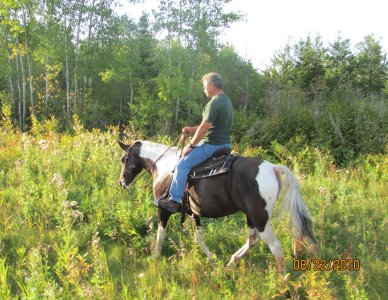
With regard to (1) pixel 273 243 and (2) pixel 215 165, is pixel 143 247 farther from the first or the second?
(1) pixel 273 243

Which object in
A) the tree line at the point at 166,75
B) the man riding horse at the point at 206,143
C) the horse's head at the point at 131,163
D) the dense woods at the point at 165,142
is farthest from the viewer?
the tree line at the point at 166,75

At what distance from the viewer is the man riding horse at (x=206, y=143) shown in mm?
4391

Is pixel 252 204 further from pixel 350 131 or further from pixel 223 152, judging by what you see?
pixel 350 131

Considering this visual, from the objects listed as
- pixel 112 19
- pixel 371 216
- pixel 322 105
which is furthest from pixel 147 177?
pixel 112 19

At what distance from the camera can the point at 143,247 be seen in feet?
15.9

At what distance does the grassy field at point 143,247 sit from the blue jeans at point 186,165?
1.63 ft


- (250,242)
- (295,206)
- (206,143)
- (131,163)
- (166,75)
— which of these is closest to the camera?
(295,206)

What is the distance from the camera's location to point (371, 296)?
12.3 feet

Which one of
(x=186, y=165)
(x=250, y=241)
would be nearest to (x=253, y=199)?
(x=250, y=241)

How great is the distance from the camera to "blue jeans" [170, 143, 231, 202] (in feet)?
14.8

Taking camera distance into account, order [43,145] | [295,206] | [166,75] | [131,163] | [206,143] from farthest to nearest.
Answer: [166,75] < [43,145] < [131,163] < [206,143] < [295,206]

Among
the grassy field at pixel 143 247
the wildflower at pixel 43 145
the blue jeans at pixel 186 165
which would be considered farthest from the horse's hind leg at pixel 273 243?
the wildflower at pixel 43 145

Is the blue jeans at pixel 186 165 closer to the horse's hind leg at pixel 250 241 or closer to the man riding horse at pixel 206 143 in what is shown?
the man riding horse at pixel 206 143

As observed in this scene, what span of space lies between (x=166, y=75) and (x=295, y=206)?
17.2 meters
